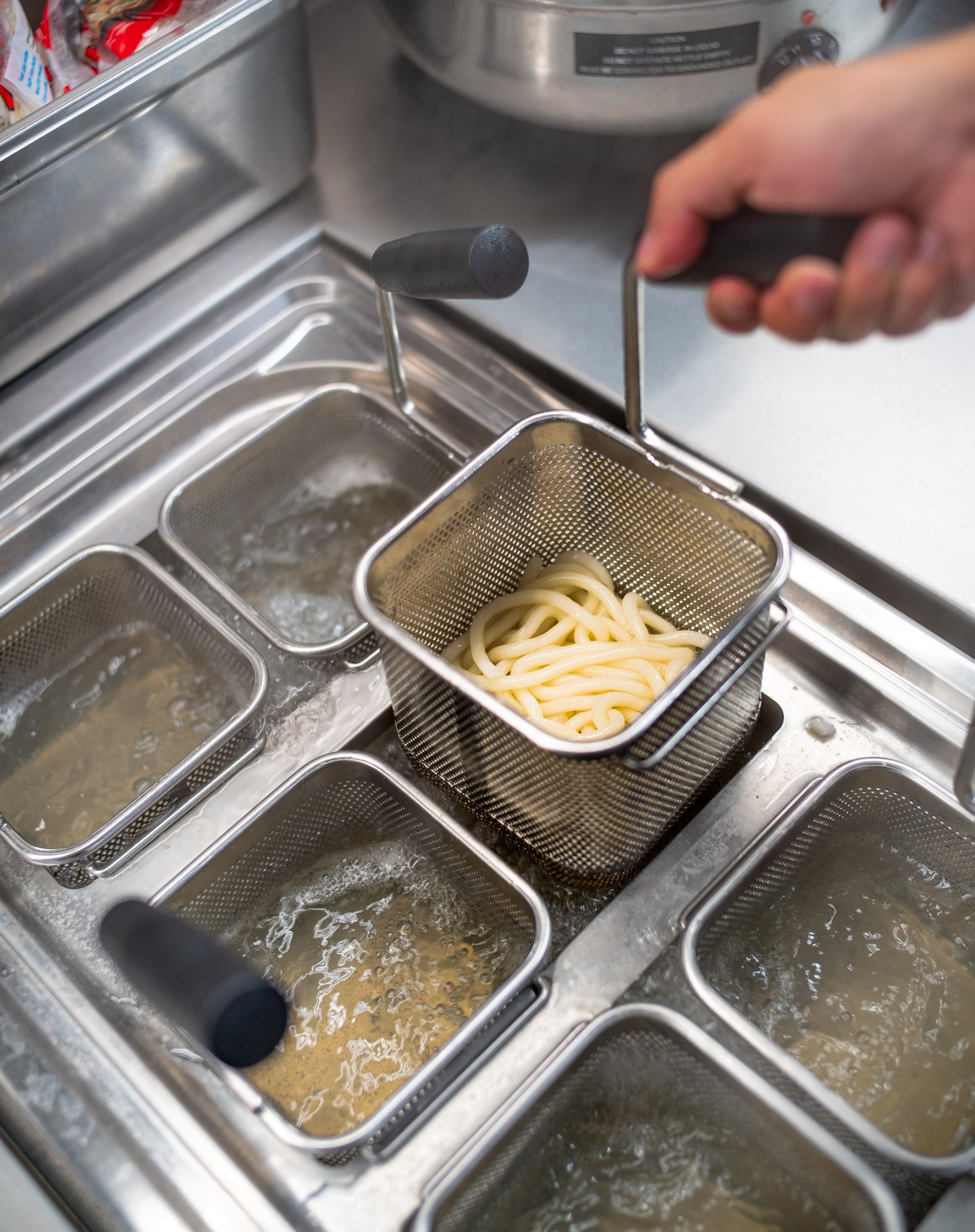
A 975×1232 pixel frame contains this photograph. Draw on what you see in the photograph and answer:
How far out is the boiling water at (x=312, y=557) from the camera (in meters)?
1.32

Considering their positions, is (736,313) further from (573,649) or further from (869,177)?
(573,649)

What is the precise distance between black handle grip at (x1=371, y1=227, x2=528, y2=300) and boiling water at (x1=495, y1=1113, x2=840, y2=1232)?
29.8 inches

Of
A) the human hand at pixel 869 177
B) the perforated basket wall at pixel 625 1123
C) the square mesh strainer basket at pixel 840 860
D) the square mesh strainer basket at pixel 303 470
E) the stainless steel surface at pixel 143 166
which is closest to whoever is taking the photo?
the human hand at pixel 869 177

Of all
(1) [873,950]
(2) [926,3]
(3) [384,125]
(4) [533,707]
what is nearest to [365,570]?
(4) [533,707]

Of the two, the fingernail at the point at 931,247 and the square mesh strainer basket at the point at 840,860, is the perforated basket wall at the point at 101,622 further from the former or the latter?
the fingernail at the point at 931,247

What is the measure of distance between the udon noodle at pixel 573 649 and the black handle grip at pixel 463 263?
32 centimetres

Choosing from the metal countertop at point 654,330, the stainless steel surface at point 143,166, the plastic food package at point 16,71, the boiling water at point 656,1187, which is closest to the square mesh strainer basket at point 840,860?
the boiling water at point 656,1187

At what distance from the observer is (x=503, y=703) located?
0.93 meters

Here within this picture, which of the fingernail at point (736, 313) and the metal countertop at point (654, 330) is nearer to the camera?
the fingernail at point (736, 313)

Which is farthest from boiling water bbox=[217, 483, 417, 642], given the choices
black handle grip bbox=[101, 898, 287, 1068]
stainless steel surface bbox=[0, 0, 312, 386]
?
black handle grip bbox=[101, 898, 287, 1068]

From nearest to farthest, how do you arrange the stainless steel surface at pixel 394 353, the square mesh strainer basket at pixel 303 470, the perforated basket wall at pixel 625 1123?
the perforated basket wall at pixel 625 1123 < the stainless steel surface at pixel 394 353 < the square mesh strainer basket at pixel 303 470

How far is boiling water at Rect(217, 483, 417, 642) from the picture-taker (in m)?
1.32

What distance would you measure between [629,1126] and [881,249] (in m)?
0.75

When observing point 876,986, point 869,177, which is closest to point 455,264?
point 869,177
